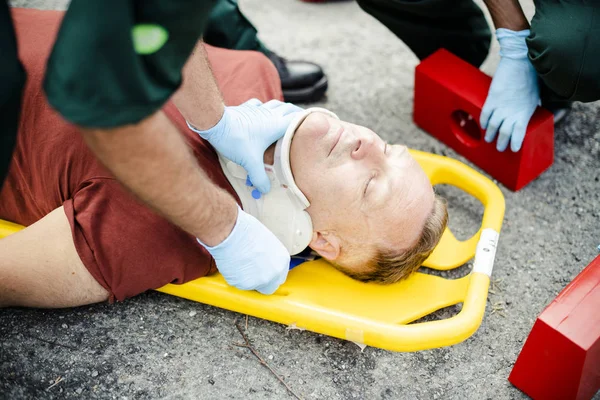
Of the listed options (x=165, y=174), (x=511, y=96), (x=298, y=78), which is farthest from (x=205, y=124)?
(x=511, y=96)

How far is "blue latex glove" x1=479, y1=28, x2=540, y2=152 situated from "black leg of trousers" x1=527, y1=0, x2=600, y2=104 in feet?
0.27

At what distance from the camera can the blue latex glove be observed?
2.11m

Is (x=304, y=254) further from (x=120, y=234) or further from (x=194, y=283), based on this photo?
(x=120, y=234)

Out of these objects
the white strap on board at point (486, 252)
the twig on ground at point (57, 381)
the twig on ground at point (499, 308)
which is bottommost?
the twig on ground at point (57, 381)

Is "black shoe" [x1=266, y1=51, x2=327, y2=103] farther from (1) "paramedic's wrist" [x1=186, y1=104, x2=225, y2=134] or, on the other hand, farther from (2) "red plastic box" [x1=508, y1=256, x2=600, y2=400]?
(2) "red plastic box" [x1=508, y1=256, x2=600, y2=400]

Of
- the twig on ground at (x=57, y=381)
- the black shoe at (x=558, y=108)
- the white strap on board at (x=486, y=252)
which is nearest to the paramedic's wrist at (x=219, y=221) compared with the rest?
the twig on ground at (x=57, y=381)

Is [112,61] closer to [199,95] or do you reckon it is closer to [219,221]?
[219,221]

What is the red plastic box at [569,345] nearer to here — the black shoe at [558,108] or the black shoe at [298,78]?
the black shoe at [558,108]

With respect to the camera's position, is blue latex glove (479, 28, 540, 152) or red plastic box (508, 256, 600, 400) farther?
blue latex glove (479, 28, 540, 152)

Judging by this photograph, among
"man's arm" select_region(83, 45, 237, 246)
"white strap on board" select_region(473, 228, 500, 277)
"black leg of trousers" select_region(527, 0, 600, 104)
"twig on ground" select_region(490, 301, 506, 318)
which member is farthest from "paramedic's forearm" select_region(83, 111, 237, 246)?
"black leg of trousers" select_region(527, 0, 600, 104)

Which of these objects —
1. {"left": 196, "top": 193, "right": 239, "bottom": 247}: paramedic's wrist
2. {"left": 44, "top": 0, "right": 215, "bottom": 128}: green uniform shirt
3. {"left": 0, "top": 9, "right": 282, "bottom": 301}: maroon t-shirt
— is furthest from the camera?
{"left": 0, "top": 9, "right": 282, "bottom": 301}: maroon t-shirt

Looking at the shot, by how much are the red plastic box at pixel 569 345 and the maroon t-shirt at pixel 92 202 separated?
3.07 feet

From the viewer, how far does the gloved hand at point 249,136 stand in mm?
1799

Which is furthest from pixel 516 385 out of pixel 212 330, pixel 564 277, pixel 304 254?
pixel 212 330
